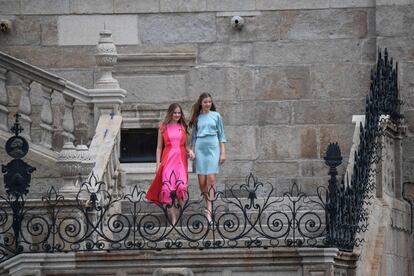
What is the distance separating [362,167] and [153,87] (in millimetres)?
4968

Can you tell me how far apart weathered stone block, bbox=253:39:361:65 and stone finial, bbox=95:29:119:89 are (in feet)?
9.71

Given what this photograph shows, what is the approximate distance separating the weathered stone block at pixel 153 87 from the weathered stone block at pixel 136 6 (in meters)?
0.84

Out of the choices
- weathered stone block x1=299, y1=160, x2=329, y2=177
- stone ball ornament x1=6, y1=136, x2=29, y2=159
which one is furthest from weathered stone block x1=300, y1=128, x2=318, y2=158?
stone ball ornament x1=6, y1=136, x2=29, y2=159

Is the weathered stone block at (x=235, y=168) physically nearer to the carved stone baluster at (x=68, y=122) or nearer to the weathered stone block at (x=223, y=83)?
the weathered stone block at (x=223, y=83)

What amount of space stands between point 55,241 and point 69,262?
59 cm

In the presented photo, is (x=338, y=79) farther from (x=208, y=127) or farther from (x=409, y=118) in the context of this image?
(x=208, y=127)

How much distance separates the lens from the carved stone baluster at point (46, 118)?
25.3m

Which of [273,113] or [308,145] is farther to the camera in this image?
[273,113]

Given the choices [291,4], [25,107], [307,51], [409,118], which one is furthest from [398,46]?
[25,107]

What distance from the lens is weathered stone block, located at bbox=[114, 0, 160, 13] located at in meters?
28.2

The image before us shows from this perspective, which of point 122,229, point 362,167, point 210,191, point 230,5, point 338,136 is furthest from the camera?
point 230,5

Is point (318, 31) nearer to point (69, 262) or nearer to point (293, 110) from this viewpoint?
point (293, 110)

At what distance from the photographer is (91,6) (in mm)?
28281

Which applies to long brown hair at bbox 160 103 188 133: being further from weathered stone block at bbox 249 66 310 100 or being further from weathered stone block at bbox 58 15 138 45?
weathered stone block at bbox 58 15 138 45
